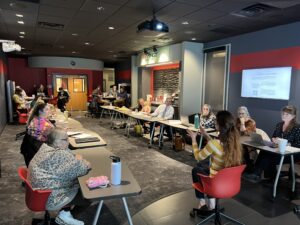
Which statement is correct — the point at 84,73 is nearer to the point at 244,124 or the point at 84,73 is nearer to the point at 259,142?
the point at 244,124

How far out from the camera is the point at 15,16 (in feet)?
15.1

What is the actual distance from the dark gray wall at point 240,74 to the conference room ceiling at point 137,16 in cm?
24

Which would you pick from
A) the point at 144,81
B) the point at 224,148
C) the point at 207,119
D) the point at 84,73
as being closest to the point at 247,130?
the point at 207,119

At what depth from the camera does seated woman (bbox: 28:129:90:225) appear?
189cm

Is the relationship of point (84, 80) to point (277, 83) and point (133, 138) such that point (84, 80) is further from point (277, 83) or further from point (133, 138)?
point (277, 83)

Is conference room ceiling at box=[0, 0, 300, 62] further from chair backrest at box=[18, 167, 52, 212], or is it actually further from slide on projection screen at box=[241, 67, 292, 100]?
chair backrest at box=[18, 167, 52, 212]

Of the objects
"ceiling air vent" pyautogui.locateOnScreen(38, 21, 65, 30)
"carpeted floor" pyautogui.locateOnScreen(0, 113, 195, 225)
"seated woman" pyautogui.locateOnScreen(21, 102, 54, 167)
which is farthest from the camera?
"ceiling air vent" pyautogui.locateOnScreen(38, 21, 65, 30)

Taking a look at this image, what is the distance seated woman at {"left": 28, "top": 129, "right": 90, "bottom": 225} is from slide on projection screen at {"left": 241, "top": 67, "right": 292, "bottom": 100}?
4.55 m

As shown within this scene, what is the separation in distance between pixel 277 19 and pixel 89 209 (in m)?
4.71

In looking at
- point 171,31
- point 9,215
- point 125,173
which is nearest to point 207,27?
point 171,31

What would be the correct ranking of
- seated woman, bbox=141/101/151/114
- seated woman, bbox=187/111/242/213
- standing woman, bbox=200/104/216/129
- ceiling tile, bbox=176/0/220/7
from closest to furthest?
1. seated woman, bbox=187/111/242/213
2. ceiling tile, bbox=176/0/220/7
3. standing woman, bbox=200/104/216/129
4. seated woman, bbox=141/101/151/114

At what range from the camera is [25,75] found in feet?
38.4

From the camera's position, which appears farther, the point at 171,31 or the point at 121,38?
the point at 121,38

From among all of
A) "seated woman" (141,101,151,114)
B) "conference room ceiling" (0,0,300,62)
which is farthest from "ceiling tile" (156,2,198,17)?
"seated woman" (141,101,151,114)
